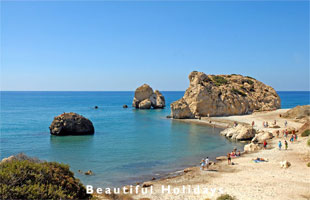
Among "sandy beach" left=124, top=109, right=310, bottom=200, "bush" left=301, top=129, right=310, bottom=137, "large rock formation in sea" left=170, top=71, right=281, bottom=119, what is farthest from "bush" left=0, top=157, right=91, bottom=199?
"large rock formation in sea" left=170, top=71, right=281, bottom=119

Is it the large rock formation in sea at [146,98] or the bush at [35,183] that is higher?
the large rock formation in sea at [146,98]

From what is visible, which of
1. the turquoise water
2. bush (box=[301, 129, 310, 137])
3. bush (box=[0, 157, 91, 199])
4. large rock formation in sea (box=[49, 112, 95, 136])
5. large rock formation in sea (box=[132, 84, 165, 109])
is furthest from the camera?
large rock formation in sea (box=[132, 84, 165, 109])

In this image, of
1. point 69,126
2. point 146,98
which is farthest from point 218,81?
point 69,126

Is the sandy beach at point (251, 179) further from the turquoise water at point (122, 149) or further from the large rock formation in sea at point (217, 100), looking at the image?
the large rock formation in sea at point (217, 100)

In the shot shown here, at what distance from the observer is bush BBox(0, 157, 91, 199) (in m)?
8.02

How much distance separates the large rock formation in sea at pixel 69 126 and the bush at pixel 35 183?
28775 millimetres

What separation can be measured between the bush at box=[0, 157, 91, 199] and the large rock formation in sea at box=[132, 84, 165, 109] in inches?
2967

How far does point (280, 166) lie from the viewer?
20141 mm

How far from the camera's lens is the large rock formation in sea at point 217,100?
57.2 meters

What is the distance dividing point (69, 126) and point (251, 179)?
93.0 feet

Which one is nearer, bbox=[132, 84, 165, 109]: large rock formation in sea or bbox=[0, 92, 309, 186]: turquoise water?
bbox=[0, 92, 309, 186]: turquoise water

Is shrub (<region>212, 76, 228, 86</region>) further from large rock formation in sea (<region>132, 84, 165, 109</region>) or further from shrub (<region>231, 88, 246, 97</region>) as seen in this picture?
large rock formation in sea (<region>132, 84, 165, 109</region>)

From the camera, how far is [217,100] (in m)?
57.7

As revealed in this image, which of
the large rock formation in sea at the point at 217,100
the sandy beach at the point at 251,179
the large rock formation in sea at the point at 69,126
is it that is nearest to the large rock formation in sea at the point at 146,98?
the large rock formation in sea at the point at 217,100
